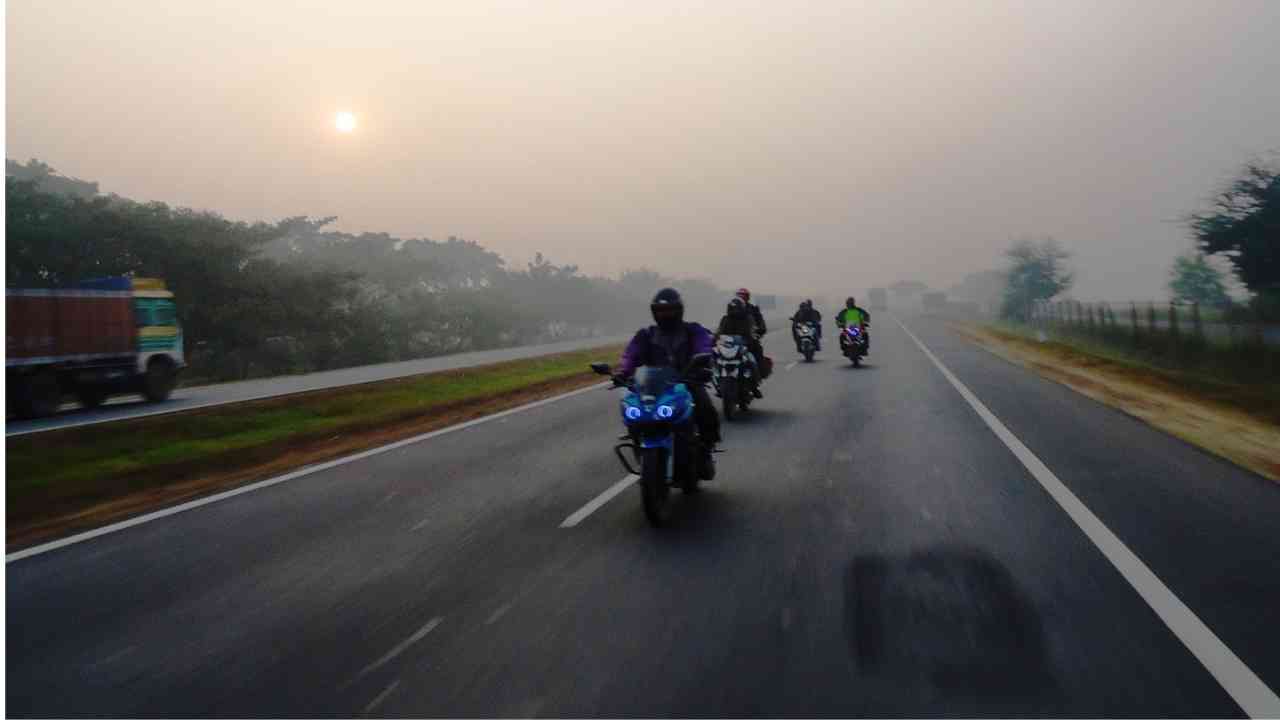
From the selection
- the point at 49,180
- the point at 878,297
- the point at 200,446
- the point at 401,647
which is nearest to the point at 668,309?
the point at 401,647

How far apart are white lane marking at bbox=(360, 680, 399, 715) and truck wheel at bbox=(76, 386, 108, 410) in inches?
695

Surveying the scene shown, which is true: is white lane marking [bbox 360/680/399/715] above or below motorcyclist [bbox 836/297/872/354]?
below

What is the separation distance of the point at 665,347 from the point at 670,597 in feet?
11.0

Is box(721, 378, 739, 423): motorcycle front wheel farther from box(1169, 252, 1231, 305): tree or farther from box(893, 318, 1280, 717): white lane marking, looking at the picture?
box(1169, 252, 1231, 305): tree

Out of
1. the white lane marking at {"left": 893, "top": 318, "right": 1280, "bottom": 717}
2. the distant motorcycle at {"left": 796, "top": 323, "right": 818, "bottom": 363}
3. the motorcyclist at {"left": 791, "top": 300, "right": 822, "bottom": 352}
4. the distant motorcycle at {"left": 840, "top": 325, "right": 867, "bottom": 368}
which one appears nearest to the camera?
the white lane marking at {"left": 893, "top": 318, "right": 1280, "bottom": 717}

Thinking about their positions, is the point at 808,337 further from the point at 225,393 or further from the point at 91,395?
the point at 91,395

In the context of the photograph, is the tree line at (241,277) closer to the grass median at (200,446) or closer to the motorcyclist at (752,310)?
the grass median at (200,446)

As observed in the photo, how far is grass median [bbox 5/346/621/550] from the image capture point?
400 inches

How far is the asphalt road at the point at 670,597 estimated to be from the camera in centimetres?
451

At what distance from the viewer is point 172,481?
38.3 ft

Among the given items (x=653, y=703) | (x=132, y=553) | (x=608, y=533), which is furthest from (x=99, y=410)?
(x=653, y=703)

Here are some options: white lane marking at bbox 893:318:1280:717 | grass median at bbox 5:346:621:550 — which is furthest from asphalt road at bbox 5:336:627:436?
white lane marking at bbox 893:318:1280:717

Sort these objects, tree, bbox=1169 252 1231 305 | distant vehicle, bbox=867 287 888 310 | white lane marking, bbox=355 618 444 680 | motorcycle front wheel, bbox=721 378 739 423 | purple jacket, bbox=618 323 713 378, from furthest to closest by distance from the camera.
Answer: distant vehicle, bbox=867 287 888 310, tree, bbox=1169 252 1231 305, motorcycle front wheel, bbox=721 378 739 423, purple jacket, bbox=618 323 713 378, white lane marking, bbox=355 618 444 680

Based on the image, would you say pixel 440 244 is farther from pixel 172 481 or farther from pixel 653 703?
pixel 653 703
